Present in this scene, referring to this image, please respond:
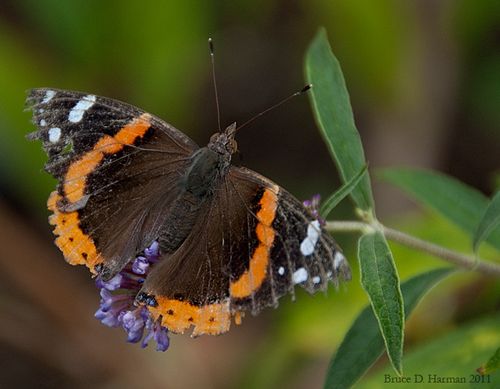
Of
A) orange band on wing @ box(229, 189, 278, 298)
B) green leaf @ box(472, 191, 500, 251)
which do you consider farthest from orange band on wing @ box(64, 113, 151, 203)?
green leaf @ box(472, 191, 500, 251)

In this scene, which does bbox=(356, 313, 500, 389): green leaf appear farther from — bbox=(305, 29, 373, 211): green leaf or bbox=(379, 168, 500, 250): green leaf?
bbox=(305, 29, 373, 211): green leaf

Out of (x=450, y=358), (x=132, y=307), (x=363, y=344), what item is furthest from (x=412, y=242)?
(x=132, y=307)

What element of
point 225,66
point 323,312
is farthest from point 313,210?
point 225,66

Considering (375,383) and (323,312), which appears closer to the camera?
(375,383)

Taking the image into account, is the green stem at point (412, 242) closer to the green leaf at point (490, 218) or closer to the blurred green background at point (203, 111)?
the green leaf at point (490, 218)

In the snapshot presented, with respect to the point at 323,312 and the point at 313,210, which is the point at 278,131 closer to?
the point at 323,312

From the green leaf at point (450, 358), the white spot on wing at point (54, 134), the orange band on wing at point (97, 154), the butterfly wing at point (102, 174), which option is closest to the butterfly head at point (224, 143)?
the butterfly wing at point (102, 174)
